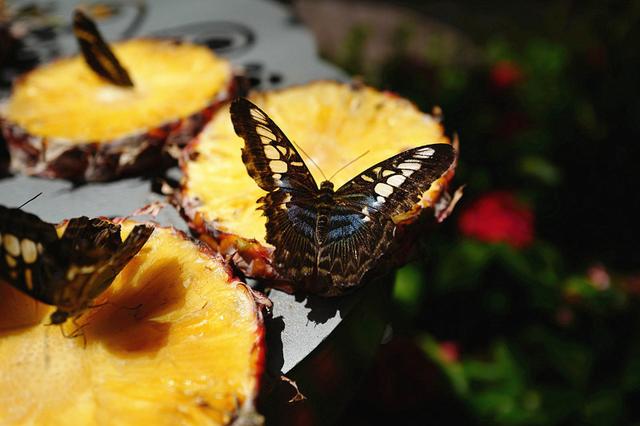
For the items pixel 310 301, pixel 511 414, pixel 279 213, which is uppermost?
pixel 279 213

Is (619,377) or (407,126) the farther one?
(619,377)

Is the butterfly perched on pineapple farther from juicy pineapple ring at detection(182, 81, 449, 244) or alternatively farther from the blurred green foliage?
the blurred green foliage

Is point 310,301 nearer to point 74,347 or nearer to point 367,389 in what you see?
point 74,347

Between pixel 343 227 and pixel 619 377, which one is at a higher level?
pixel 343 227

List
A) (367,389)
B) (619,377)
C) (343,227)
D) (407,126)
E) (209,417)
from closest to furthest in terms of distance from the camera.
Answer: (209,417), (343,227), (407,126), (367,389), (619,377)

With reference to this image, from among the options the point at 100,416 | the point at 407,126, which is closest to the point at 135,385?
the point at 100,416

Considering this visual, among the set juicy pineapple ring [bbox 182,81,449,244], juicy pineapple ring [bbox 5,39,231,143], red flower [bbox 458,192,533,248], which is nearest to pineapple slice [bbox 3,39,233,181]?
juicy pineapple ring [bbox 5,39,231,143]

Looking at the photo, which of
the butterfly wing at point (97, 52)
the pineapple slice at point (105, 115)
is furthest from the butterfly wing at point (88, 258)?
the butterfly wing at point (97, 52)

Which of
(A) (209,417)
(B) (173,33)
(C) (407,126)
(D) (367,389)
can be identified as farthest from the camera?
(B) (173,33)
